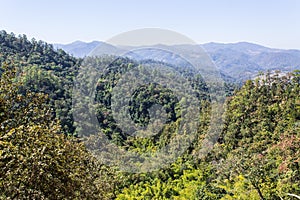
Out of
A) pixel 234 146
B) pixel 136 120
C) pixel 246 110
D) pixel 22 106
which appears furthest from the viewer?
pixel 136 120

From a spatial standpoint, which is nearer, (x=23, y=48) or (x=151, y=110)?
(x=151, y=110)

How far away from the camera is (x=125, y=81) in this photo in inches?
1144

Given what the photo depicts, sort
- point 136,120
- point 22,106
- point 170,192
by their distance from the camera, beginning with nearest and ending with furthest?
point 22,106, point 170,192, point 136,120

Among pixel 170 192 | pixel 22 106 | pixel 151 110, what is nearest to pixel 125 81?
pixel 151 110

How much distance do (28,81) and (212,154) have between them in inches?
640

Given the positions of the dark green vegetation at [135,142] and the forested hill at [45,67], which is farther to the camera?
the forested hill at [45,67]

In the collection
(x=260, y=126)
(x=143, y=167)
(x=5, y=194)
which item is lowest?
(x=143, y=167)

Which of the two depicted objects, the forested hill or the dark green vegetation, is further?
the forested hill

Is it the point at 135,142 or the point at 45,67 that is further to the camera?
the point at 45,67

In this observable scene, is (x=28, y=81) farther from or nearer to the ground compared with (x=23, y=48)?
nearer to the ground

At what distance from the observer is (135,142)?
24.2 metres

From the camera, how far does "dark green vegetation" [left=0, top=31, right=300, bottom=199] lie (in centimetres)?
370

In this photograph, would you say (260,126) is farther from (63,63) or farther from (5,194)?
(63,63)

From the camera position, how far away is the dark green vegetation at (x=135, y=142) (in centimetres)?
370
